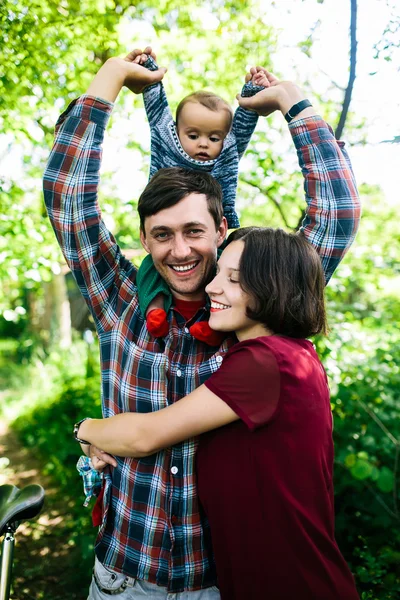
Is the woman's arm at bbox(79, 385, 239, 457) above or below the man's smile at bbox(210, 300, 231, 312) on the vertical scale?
below

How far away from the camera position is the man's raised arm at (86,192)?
1645 mm

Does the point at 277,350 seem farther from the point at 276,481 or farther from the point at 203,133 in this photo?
the point at 203,133

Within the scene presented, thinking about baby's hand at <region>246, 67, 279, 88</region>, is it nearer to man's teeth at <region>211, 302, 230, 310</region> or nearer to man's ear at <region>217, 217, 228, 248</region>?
man's ear at <region>217, 217, 228, 248</region>

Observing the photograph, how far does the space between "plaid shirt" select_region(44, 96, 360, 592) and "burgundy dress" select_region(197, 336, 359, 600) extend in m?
0.19

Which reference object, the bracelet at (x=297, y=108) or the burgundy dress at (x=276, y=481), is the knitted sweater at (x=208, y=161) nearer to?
the bracelet at (x=297, y=108)

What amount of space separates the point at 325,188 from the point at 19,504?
4.96 feet

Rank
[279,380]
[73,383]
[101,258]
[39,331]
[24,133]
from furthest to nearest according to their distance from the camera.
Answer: [39,331]
[73,383]
[24,133]
[101,258]
[279,380]

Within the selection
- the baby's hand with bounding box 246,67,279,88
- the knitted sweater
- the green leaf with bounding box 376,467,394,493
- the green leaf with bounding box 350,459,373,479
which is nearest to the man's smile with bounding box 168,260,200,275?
the knitted sweater

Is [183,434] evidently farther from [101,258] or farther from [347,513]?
[347,513]

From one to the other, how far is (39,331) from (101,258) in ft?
29.9

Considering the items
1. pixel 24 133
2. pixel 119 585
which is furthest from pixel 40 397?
pixel 119 585

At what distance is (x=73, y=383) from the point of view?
645 cm

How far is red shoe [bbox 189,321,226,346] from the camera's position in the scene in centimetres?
164

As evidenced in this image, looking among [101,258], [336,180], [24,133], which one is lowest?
[101,258]
